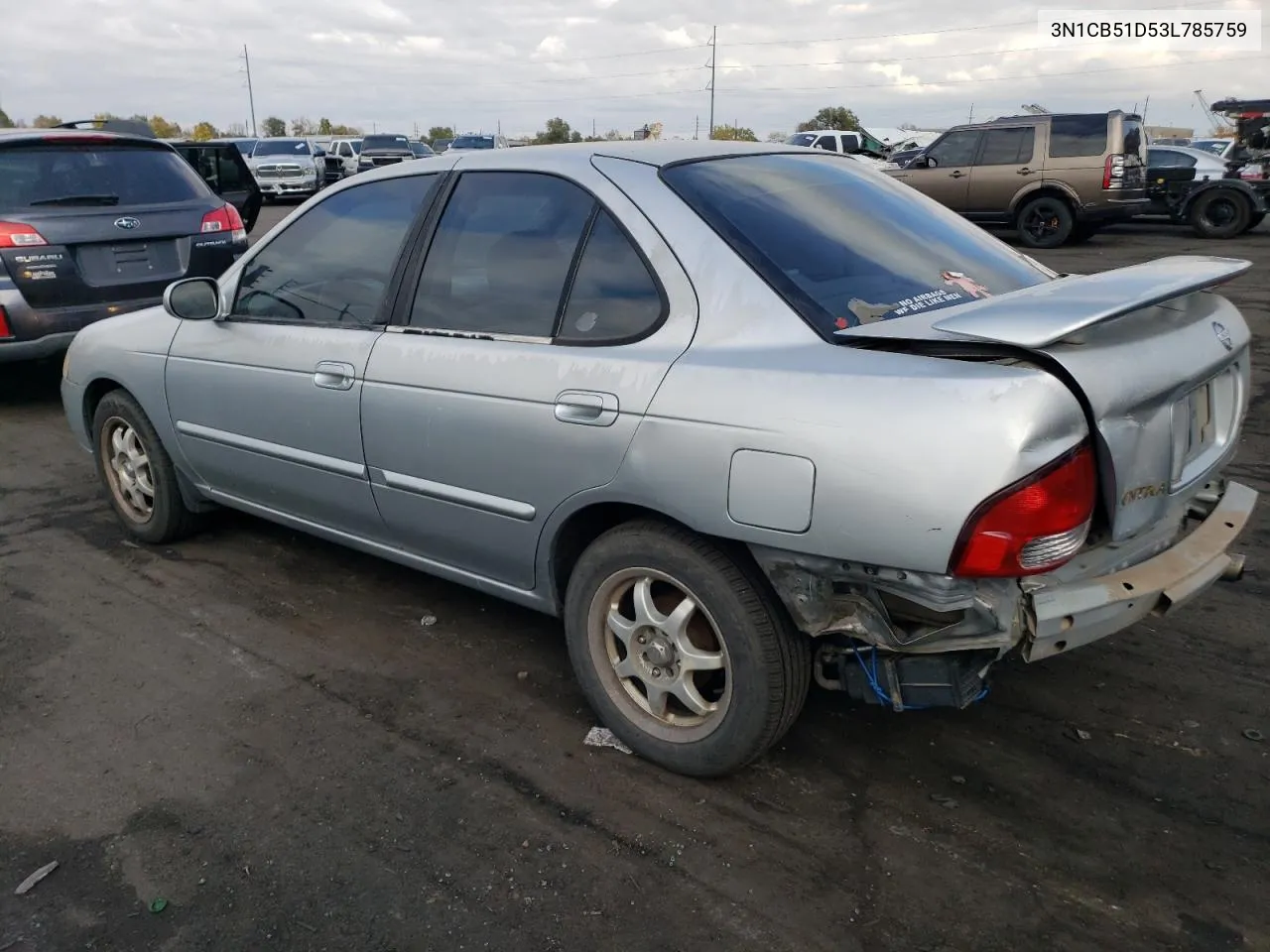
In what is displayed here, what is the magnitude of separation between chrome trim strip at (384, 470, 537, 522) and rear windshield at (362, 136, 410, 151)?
29113mm

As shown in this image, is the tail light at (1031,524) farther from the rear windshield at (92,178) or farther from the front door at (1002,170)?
the front door at (1002,170)

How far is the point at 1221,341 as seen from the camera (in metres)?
2.77

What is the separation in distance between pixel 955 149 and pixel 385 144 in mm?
19340

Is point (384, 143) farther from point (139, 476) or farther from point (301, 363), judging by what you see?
point (301, 363)

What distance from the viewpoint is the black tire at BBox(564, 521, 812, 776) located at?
8.70 ft

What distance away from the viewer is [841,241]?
2.97 metres

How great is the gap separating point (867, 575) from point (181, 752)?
2.14 m

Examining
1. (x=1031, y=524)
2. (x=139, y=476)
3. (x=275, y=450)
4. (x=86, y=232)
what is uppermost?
(x=86, y=232)

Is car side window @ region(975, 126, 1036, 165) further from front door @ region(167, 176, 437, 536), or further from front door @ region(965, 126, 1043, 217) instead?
front door @ region(167, 176, 437, 536)

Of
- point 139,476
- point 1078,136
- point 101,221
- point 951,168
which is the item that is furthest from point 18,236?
point 1078,136

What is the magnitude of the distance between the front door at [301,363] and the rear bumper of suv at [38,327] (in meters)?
2.99

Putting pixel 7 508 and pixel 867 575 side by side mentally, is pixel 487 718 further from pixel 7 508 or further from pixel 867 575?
pixel 7 508

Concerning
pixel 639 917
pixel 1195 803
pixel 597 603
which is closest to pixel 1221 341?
pixel 1195 803

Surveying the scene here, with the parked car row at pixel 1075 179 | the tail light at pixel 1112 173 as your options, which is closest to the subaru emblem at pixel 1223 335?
the parked car row at pixel 1075 179
